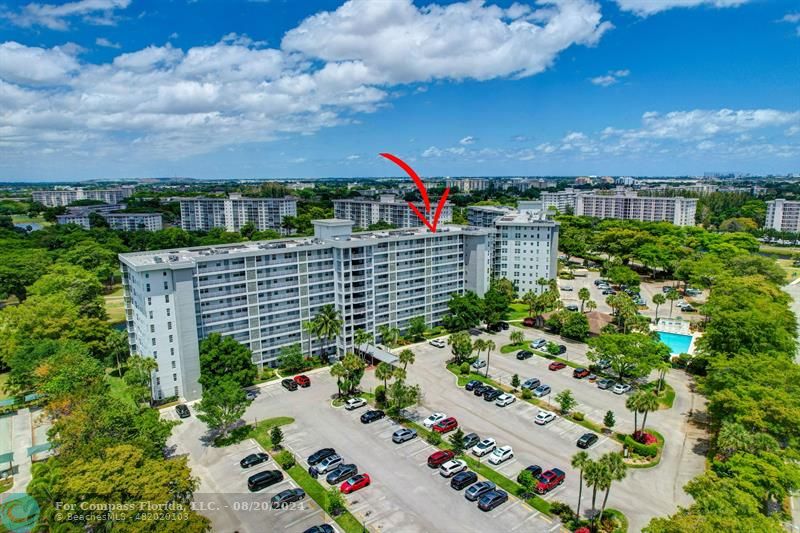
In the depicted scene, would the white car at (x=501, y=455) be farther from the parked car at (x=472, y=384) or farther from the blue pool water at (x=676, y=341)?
the blue pool water at (x=676, y=341)

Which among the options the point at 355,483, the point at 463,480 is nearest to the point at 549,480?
the point at 463,480

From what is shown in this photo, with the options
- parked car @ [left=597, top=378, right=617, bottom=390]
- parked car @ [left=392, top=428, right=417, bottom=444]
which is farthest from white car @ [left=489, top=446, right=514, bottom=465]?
parked car @ [left=597, top=378, right=617, bottom=390]

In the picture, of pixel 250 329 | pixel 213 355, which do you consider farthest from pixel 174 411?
pixel 250 329

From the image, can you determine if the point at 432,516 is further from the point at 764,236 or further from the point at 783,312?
the point at 764,236

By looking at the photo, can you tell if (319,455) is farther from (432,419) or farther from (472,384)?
(472,384)

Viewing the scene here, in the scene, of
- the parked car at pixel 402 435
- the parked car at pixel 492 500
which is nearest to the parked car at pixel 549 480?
the parked car at pixel 492 500
